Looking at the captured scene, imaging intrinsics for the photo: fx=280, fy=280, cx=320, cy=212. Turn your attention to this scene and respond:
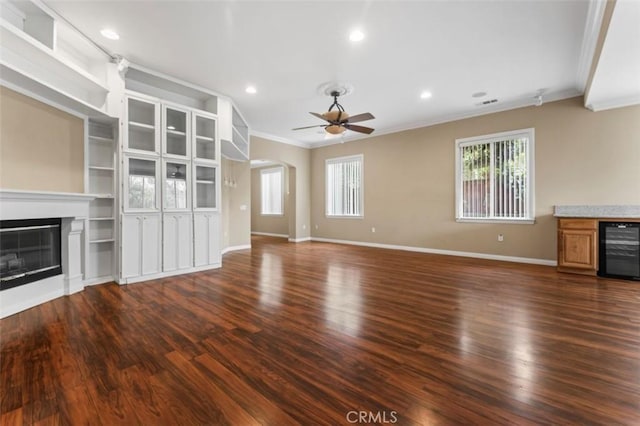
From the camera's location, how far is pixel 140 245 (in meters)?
4.10

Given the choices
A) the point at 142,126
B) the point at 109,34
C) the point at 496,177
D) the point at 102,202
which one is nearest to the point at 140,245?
the point at 102,202

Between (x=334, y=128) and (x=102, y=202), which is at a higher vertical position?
(x=334, y=128)

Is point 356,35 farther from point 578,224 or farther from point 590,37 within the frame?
point 578,224

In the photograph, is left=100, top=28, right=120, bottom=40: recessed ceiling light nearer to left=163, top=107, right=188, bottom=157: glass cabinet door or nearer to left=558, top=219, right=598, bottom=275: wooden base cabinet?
left=163, top=107, right=188, bottom=157: glass cabinet door

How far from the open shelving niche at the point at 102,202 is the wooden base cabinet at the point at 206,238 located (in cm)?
112

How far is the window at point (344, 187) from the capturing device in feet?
26.8

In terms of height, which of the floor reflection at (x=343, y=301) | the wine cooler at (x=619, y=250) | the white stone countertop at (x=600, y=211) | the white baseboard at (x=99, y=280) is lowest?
the floor reflection at (x=343, y=301)

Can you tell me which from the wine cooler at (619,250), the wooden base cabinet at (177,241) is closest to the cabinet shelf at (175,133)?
the wooden base cabinet at (177,241)

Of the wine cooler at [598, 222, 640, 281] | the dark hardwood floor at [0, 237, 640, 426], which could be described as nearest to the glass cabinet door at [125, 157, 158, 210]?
the dark hardwood floor at [0, 237, 640, 426]

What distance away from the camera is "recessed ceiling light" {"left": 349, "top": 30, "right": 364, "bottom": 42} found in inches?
127

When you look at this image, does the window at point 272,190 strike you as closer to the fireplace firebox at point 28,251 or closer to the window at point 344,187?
the window at point 344,187

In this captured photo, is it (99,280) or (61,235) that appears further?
(99,280)

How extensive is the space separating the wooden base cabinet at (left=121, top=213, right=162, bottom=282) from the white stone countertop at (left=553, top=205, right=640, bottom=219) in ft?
21.3

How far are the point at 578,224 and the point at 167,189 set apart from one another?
6529 millimetres
